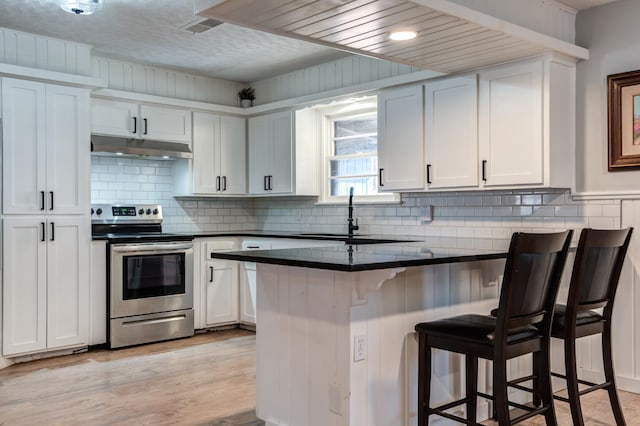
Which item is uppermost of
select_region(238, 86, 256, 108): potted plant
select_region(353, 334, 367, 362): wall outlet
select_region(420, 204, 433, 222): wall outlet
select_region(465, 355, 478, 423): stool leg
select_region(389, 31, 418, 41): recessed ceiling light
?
select_region(238, 86, 256, 108): potted plant

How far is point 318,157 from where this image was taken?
558cm

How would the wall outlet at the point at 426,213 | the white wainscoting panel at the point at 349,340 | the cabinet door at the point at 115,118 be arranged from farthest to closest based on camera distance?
the cabinet door at the point at 115,118 → the wall outlet at the point at 426,213 → the white wainscoting panel at the point at 349,340

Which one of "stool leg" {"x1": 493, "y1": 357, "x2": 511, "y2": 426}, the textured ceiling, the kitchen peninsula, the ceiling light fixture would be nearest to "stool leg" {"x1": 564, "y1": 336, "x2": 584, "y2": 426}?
the kitchen peninsula

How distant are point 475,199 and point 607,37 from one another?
1363 millimetres

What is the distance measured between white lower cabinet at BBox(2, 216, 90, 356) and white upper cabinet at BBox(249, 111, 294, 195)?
179 cm

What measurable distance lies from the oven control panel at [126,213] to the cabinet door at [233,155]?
0.72 m

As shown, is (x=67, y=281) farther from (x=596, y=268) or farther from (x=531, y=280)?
(x=596, y=268)

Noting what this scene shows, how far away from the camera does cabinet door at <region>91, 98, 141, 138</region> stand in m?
4.90

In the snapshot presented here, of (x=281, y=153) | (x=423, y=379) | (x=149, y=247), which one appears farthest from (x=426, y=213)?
(x=149, y=247)

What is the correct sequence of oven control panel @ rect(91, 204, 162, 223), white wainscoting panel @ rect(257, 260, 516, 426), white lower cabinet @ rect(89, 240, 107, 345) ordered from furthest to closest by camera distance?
1. oven control panel @ rect(91, 204, 162, 223)
2. white lower cabinet @ rect(89, 240, 107, 345)
3. white wainscoting panel @ rect(257, 260, 516, 426)

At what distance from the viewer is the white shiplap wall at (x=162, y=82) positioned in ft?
16.8

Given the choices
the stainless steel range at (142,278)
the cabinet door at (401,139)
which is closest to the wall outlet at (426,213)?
the cabinet door at (401,139)

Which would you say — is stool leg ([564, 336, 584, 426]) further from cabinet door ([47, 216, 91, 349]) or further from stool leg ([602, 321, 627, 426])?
cabinet door ([47, 216, 91, 349])

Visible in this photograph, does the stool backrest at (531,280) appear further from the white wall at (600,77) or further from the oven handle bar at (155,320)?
the oven handle bar at (155,320)
